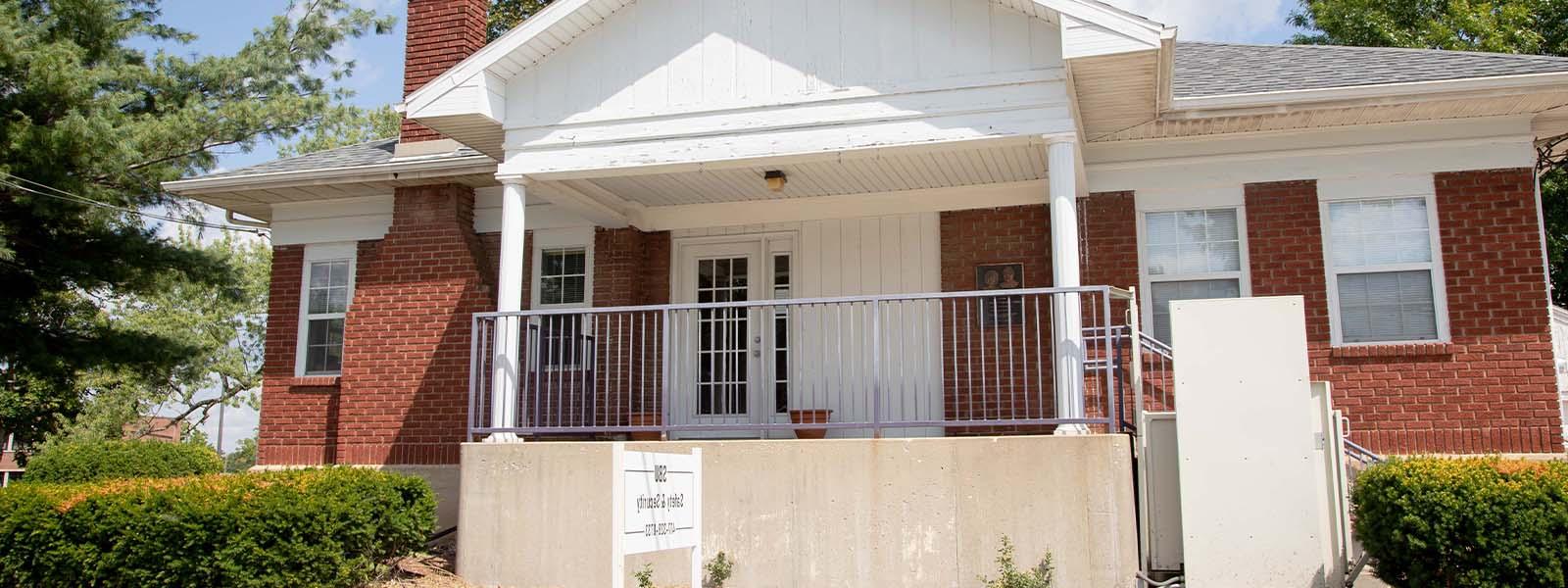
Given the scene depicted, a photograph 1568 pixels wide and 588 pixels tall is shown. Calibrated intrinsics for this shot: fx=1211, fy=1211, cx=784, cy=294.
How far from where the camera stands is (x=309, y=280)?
12969 mm

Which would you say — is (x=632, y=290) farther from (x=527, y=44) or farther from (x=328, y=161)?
(x=328, y=161)

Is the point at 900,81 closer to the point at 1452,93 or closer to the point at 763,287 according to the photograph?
the point at 763,287

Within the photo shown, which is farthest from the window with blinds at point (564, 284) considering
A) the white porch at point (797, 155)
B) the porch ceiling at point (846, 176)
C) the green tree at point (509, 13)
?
the green tree at point (509, 13)

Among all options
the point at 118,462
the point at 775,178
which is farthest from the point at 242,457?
the point at 775,178

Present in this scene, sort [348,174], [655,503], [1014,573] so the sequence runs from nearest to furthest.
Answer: [655,503], [1014,573], [348,174]

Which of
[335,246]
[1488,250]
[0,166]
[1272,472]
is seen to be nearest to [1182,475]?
[1272,472]

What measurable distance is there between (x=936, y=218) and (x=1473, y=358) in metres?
4.51

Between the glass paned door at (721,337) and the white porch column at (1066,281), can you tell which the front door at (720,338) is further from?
the white porch column at (1066,281)

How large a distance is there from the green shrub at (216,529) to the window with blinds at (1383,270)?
7552 mm

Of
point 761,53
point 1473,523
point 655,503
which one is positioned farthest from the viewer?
point 761,53

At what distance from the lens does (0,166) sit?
13.5 m

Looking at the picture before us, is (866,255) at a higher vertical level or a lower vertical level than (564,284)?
higher

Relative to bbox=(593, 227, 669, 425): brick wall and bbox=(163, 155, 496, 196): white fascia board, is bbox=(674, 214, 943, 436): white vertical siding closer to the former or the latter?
bbox=(593, 227, 669, 425): brick wall

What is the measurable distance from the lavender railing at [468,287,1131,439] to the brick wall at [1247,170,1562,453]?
76.1 inches
